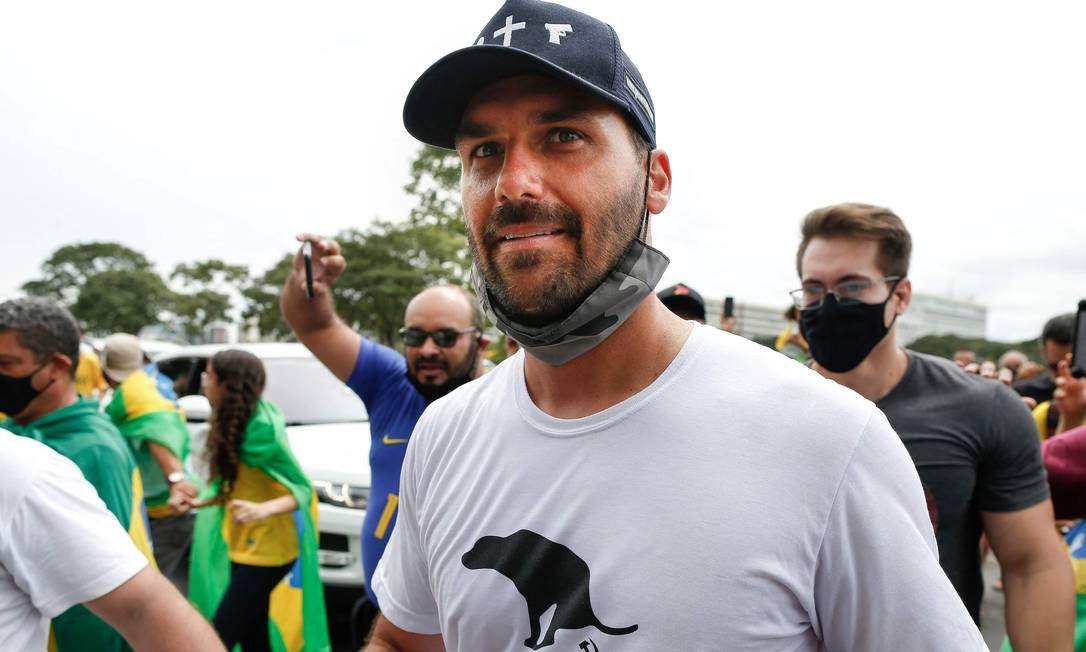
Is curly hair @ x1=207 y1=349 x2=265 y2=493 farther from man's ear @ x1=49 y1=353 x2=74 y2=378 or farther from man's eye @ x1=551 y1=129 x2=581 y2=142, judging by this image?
man's eye @ x1=551 y1=129 x2=581 y2=142

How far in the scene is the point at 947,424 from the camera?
7.09 feet

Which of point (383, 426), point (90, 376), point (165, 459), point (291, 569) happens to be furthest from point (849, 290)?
point (90, 376)

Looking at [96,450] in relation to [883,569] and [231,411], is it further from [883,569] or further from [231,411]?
[883,569]

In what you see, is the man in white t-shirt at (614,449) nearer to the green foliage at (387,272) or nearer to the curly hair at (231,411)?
the curly hair at (231,411)

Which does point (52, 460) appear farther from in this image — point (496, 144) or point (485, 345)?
point (485, 345)

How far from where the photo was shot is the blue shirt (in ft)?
10.4

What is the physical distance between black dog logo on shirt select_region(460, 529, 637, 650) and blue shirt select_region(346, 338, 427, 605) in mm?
1935

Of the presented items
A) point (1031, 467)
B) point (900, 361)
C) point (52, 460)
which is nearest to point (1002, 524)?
point (1031, 467)

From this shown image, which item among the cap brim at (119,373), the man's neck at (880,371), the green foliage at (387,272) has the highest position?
the man's neck at (880,371)

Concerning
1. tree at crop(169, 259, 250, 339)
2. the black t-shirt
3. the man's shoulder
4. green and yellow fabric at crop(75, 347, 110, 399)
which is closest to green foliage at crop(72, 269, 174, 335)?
tree at crop(169, 259, 250, 339)

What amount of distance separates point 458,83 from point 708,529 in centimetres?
88

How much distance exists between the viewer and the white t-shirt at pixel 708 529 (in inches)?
43.1

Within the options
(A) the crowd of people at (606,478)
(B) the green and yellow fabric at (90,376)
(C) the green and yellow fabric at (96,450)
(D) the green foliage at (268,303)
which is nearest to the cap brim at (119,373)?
(B) the green and yellow fabric at (90,376)

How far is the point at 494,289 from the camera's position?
135 cm
